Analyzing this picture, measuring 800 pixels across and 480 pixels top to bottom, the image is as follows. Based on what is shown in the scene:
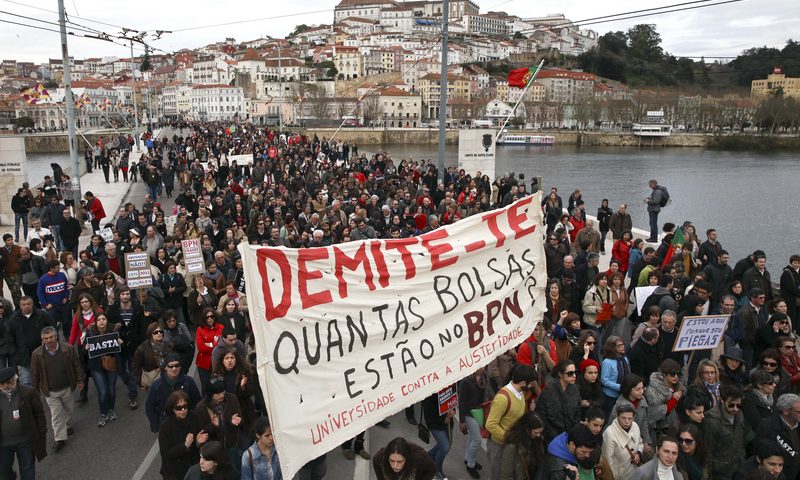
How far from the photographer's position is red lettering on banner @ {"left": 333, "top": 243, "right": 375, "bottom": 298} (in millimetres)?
3586

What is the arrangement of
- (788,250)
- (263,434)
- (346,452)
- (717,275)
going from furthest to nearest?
(788,250)
(717,275)
(346,452)
(263,434)

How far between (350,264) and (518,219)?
1.56 m

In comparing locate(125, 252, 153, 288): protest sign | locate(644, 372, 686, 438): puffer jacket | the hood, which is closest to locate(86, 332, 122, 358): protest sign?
locate(125, 252, 153, 288): protest sign

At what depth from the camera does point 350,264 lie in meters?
3.66

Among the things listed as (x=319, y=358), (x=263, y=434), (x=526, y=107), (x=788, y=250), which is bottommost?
(x=788, y=250)

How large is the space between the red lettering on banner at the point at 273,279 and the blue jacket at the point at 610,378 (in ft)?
9.70

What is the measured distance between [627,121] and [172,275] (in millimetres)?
112509

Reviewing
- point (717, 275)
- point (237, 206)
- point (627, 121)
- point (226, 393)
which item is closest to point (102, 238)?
point (237, 206)

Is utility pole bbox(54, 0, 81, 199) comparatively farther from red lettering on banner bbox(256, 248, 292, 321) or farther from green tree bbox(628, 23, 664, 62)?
green tree bbox(628, 23, 664, 62)

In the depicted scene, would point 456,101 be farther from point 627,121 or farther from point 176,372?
point 176,372

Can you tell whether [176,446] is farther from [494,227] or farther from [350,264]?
[494,227]

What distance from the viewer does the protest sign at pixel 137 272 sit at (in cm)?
715

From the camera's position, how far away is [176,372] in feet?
15.8

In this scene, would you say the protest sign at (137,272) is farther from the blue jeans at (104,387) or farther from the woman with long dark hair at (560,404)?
the woman with long dark hair at (560,404)
